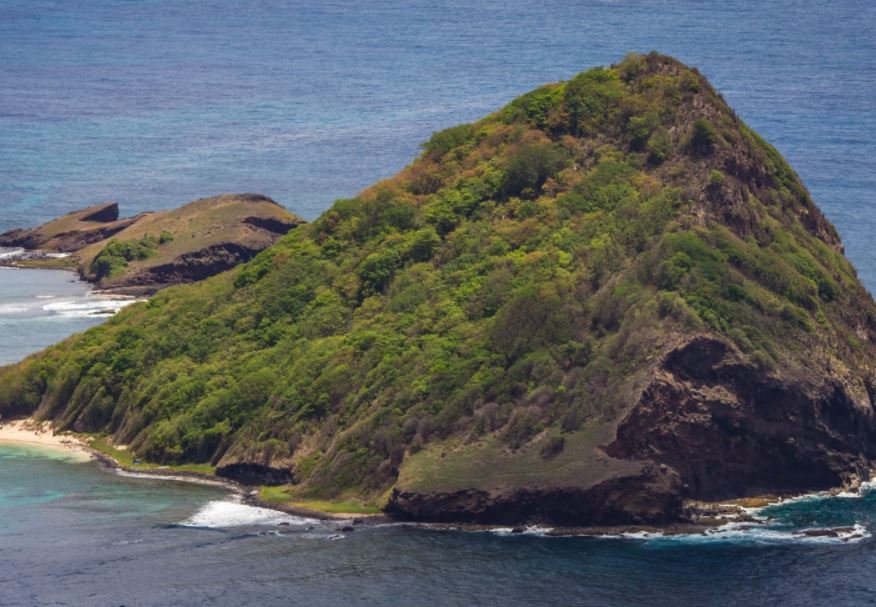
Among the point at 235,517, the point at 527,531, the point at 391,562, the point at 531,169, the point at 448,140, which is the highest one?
the point at 448,140

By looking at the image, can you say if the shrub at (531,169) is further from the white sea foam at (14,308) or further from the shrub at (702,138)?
the white sea foam at (14,308)

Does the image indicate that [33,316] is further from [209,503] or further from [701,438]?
[701,438]

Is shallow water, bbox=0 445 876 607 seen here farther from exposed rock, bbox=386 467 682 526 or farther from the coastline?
exposed rock, bbox=386 467 682 526

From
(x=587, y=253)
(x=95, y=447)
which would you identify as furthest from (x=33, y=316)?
(x=587, y=253)

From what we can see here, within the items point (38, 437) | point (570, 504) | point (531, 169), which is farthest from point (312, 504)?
point (531, 169)

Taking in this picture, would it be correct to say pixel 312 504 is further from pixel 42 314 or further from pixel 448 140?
pixel 42 314

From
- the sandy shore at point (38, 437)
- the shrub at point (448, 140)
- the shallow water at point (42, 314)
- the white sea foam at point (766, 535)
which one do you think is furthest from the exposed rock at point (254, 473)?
the shallow water at point (42, 314)
